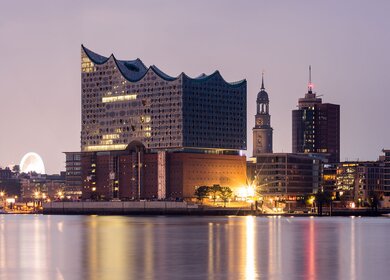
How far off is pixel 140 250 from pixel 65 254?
24.3ft

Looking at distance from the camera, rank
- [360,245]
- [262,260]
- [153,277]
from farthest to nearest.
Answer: [360,245]
[262,260]
[153,277]

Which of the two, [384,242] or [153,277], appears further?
[384,242]

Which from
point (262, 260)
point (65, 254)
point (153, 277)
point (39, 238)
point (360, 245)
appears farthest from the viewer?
point (39, 238)

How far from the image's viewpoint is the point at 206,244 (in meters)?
98.5

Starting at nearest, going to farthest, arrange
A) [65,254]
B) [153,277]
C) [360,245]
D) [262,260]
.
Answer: [153,277]
[262,260]
[65,254]
[360,245]

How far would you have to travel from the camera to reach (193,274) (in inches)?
2566

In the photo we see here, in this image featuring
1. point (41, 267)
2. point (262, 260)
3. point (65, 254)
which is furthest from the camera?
point (65, 254)

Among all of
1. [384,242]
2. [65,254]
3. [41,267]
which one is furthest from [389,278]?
[384,242]

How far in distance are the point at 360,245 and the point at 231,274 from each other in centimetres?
3655

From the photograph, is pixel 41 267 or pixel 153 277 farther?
pixel 41 267

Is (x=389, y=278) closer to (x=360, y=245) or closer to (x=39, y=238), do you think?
(x=360, y=245)

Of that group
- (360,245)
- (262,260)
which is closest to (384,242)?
(360,245)

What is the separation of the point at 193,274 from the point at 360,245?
123 feet

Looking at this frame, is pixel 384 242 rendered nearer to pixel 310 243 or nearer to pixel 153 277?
pixel 310 243
